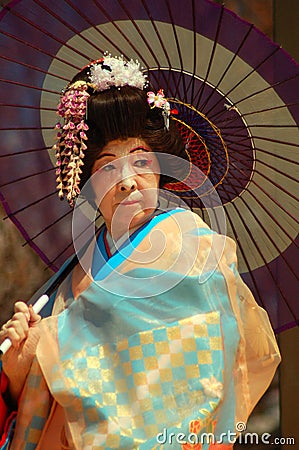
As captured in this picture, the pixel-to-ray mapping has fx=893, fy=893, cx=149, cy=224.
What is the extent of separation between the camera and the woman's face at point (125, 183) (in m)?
2.14

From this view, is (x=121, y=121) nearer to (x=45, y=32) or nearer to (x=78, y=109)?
(x=78, y=109)

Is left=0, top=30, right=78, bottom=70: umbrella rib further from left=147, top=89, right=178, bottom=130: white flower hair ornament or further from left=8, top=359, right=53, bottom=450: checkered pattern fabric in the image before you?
left=8, top=359, right=53, bottom=450: checkered pattern fabric

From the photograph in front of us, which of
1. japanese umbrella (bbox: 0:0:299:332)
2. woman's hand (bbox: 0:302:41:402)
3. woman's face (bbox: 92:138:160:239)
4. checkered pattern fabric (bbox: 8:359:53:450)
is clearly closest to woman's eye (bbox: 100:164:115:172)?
woman's face (bbox: 92:138:160:239)

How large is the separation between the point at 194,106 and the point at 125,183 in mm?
342

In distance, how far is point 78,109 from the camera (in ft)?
6.98

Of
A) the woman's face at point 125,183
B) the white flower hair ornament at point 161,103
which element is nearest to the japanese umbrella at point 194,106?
the white flower hair ornament at point 161,103

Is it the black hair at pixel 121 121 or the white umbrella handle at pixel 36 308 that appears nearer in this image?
the white umbrella handle at pixel 36 308

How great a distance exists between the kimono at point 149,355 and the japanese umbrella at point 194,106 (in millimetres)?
280

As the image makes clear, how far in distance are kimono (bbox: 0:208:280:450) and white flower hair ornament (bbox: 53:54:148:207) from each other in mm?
213

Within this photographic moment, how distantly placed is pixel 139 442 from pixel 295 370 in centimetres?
152

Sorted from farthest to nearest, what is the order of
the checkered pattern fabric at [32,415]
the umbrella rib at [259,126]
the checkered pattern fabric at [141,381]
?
1. the umbrella rib at [259,126]
2. the checkered pattern fabric at [32,415]
3. the checkered pattern fabric at [141,381]

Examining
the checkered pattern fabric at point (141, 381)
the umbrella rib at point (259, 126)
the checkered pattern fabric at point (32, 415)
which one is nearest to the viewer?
the checkered pattern fabric at point (141, 381)

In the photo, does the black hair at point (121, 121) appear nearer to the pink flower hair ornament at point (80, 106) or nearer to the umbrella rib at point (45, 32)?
the pink flower hair ornament at point (80, 106)

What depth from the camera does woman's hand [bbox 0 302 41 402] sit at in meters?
2.04
